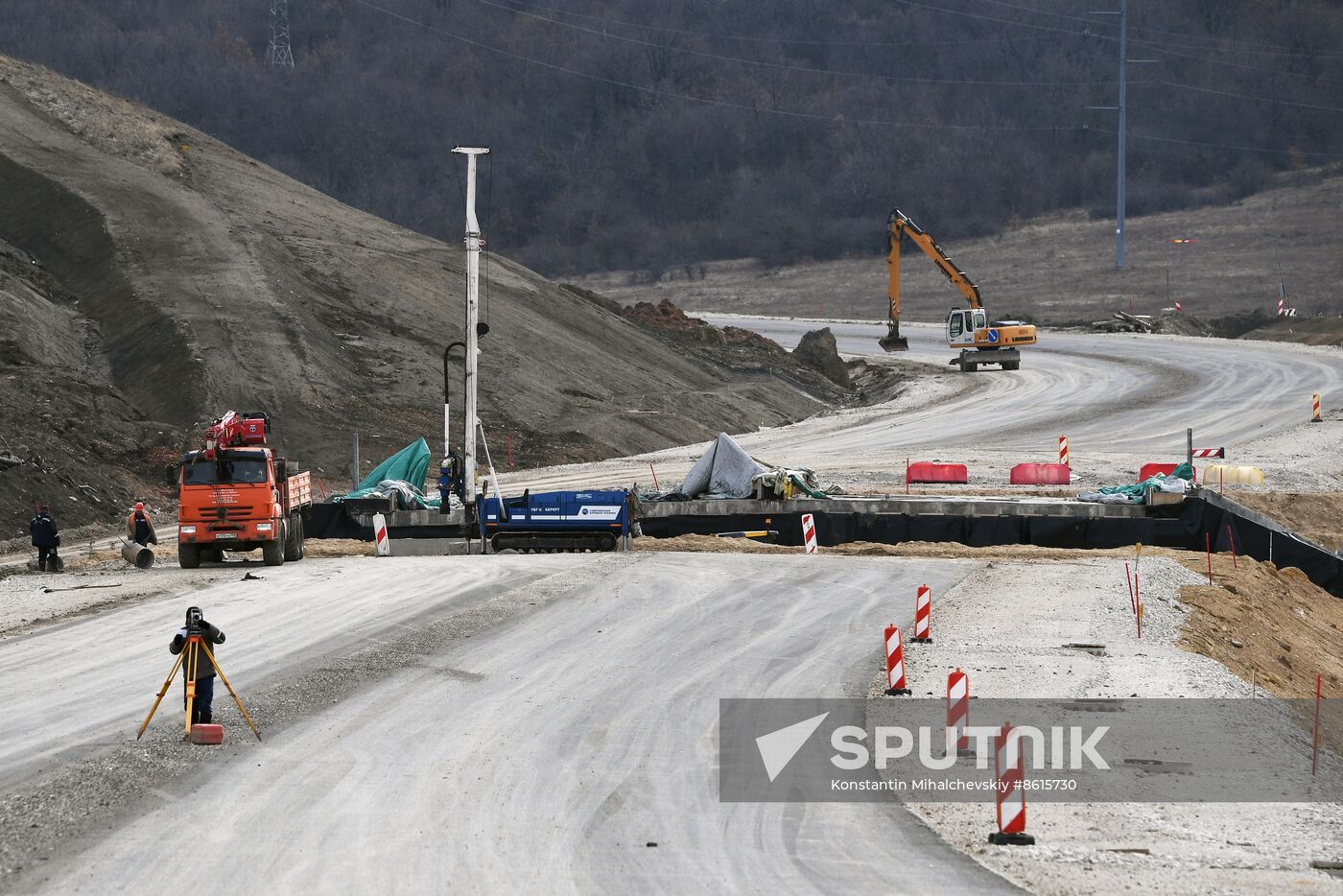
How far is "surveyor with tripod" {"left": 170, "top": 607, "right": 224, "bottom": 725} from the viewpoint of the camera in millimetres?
15633

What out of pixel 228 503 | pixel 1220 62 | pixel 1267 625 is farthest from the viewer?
pixel 1220 62

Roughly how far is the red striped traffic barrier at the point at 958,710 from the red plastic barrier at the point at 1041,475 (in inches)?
978

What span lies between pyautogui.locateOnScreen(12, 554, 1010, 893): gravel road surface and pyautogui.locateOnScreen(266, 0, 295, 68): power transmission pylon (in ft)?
432

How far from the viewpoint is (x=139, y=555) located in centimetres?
2914

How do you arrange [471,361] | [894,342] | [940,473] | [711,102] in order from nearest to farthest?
[471,361], [940,473], [894,342], [711,102]

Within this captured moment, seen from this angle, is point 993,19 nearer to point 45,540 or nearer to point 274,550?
point 274,550

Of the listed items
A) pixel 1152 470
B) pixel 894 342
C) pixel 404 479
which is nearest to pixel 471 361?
pixel 404 479

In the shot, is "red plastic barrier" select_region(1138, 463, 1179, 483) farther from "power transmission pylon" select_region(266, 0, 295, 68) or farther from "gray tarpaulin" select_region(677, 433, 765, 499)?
"power transmission pylon" select_region(266, 0, 295, 68)

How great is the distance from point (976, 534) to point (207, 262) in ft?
101

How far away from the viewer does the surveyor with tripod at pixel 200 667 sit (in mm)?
15633

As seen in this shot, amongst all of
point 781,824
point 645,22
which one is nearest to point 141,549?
point 781,824

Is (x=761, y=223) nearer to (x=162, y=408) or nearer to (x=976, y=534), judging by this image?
(x=162, y=408)

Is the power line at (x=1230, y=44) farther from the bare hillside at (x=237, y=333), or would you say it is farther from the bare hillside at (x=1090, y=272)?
the bare hillside at (x=237, y=333)

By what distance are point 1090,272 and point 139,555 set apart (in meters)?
84.0
